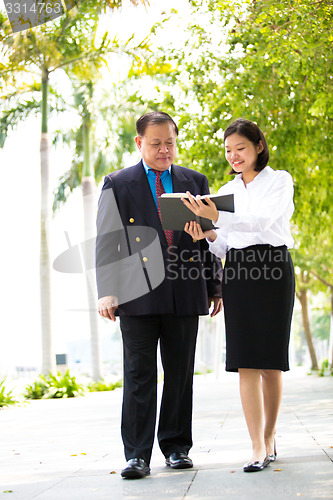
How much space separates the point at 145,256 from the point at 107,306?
1.34 ft

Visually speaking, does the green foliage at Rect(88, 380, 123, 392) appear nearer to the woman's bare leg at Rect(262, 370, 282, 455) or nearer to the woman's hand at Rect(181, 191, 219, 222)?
the woman's bare leg at Rect(262, 370, 282, 455)

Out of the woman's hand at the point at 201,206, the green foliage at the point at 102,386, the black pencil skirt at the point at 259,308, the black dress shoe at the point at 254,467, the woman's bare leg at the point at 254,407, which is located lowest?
the green foliage at the point at 102,386

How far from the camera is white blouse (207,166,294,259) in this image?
13.2 feet

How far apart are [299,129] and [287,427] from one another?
22.2 ft

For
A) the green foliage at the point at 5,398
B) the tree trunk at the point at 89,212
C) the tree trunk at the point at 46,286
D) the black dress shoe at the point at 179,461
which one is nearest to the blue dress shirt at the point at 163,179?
the black dress shoe at the point at 179,461

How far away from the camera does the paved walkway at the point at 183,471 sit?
11.7 feet

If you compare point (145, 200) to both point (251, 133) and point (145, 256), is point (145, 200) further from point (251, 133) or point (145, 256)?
point (251, 133)

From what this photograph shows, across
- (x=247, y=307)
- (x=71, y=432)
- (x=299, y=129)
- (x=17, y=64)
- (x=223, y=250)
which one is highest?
(x=17, y=64)

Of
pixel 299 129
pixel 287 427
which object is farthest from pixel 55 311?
pixel 287 427

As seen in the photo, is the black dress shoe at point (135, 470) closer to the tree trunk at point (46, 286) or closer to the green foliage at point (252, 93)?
the green foliage at point (252, 93)

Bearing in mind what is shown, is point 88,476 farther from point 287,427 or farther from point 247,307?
point 287,427

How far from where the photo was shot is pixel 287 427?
6449mm

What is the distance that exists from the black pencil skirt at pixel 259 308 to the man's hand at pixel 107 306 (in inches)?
29.4

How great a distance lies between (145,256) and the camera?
4453 millimetres
